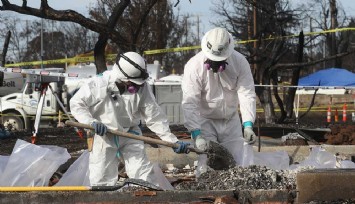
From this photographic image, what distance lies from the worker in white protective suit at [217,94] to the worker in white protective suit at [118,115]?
0.47 metres

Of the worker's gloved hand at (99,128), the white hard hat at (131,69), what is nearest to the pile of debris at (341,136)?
the white hard hat at (131,69)

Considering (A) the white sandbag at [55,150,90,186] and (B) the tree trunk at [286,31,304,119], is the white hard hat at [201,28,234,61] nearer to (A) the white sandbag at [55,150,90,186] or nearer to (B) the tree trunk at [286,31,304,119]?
(A) the white sandbag at [55,150,90,186]

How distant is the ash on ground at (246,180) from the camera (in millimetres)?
6168

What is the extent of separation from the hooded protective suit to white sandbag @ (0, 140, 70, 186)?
81cm

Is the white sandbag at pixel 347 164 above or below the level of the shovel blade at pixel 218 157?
below

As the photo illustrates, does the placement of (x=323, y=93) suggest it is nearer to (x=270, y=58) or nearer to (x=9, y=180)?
(x=270, y=58)

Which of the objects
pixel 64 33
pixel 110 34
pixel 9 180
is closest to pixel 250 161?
pixel 9 180

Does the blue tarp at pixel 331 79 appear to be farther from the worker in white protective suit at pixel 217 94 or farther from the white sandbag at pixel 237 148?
the worker in white protective suit at pixel 217 94

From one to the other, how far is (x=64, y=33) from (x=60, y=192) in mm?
43698

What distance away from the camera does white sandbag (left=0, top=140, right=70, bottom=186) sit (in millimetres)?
7445

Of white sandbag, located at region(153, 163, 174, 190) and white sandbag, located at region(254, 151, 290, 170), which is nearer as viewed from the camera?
white sandbag, located at region(153, 163, 174, 190)

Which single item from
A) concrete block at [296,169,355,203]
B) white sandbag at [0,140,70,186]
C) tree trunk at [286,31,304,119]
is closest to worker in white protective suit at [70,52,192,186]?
white sandbag at [0,140,70,186]

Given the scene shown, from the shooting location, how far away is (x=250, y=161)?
8.43 m

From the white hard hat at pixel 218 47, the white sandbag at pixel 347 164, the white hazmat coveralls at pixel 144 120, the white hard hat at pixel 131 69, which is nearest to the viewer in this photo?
the white hard hat at pixel 131 69
